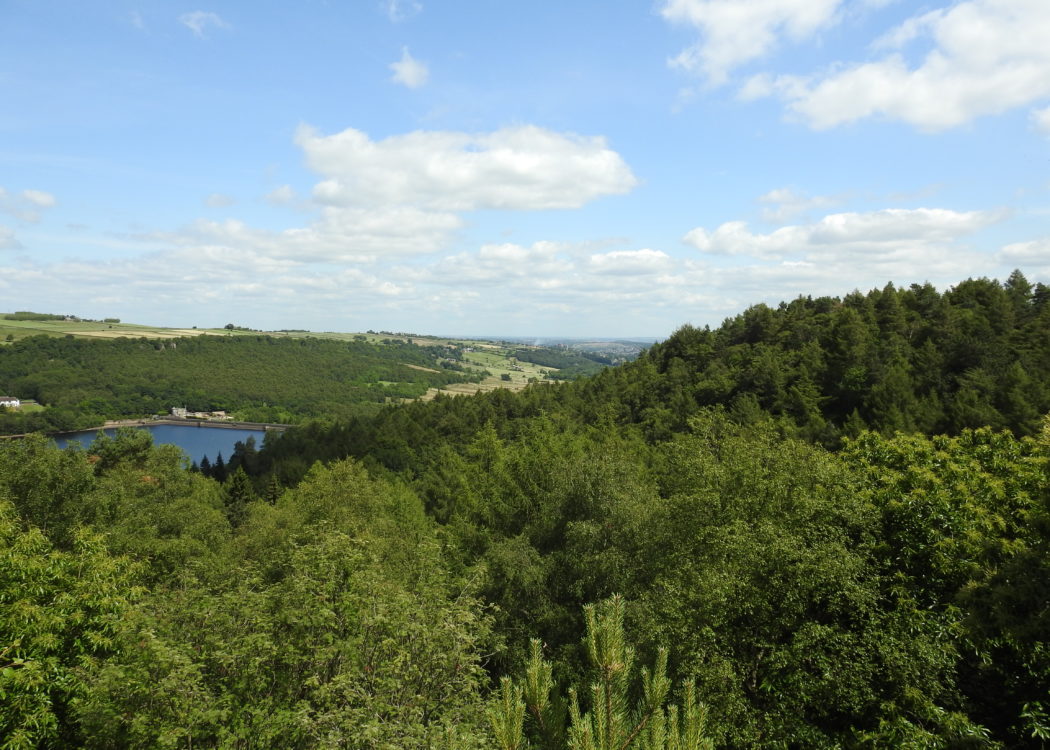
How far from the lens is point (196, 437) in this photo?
149750 mm

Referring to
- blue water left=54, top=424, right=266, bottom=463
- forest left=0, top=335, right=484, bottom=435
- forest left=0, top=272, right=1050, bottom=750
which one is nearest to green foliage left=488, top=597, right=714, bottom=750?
forest left=0, top=272, right=1050, bottom=750

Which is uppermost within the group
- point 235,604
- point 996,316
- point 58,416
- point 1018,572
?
point 996,316

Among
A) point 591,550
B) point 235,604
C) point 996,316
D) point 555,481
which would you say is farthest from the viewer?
point 996,316

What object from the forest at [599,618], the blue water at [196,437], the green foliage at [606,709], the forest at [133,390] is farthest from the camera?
the forest at [133,390]

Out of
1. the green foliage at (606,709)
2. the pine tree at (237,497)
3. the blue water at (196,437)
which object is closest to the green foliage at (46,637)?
the green foliage at (606,709)

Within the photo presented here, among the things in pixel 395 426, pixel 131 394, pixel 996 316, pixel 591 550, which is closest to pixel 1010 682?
pixel 591 550

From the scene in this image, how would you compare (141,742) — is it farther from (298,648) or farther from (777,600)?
(777,600)

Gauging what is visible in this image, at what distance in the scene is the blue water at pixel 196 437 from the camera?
431 ft

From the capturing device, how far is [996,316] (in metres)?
50.4

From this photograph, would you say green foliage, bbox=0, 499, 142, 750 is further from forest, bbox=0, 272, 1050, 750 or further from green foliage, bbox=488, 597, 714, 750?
green foliage, bbox=488, 597, 714, 750

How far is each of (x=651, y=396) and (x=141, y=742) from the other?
62782 mm

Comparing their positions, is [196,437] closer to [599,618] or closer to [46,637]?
[46,637]

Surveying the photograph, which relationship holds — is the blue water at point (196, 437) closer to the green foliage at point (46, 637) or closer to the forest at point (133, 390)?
the forest at point (133, 390)

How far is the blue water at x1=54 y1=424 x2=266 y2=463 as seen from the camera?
431ft
